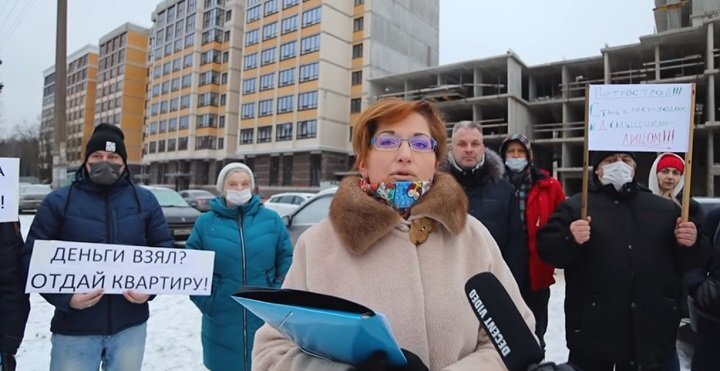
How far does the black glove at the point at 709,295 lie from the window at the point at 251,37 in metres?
45.3

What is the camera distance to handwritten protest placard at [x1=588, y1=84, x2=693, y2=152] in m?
2.44

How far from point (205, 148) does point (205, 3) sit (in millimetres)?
18232

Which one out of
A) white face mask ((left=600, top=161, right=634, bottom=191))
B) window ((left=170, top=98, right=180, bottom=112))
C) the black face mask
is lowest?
the black face mask

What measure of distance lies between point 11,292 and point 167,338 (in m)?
2.59

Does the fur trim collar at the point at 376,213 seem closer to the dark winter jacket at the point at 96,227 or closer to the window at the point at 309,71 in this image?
the dark winter jacket at the point at 96,227

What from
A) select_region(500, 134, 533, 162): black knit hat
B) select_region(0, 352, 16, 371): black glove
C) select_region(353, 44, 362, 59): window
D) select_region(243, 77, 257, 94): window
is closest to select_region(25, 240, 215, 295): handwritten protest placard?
select_region(0, 352, 16, 371): black glove

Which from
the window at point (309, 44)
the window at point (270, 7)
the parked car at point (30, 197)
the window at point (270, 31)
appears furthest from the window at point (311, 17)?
the parked car at point (30, 197)

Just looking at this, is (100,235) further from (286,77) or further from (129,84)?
(129,84)

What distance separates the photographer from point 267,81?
136ft

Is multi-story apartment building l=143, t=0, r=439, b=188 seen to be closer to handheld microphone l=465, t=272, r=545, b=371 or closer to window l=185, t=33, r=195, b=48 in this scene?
window l=185, t=33, r=195, b=48

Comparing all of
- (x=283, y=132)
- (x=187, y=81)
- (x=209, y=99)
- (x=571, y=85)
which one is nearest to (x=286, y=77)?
(x=283, y=132)

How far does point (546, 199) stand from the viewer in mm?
3178

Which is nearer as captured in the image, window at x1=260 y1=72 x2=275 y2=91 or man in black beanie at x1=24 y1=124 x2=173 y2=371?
man in black beanie at x1=24 y1=124 x2=173 y2=371

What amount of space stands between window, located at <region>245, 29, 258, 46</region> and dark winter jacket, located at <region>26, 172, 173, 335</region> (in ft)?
145
